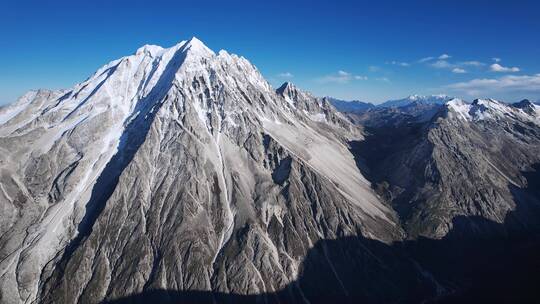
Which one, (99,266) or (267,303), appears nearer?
(267,303)

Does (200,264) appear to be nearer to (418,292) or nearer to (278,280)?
(278,280)

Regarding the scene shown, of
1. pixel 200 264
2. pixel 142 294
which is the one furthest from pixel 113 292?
pixel 200 264

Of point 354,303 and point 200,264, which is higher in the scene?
point 200,264

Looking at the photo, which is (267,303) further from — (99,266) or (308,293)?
(99,266)

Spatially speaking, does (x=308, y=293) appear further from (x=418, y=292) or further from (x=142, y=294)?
(x=142, y=294)

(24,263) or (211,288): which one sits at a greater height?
(24,263)

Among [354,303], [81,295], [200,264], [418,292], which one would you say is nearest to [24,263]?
[81,295]

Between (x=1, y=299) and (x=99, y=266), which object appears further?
(x=99, y=266)
